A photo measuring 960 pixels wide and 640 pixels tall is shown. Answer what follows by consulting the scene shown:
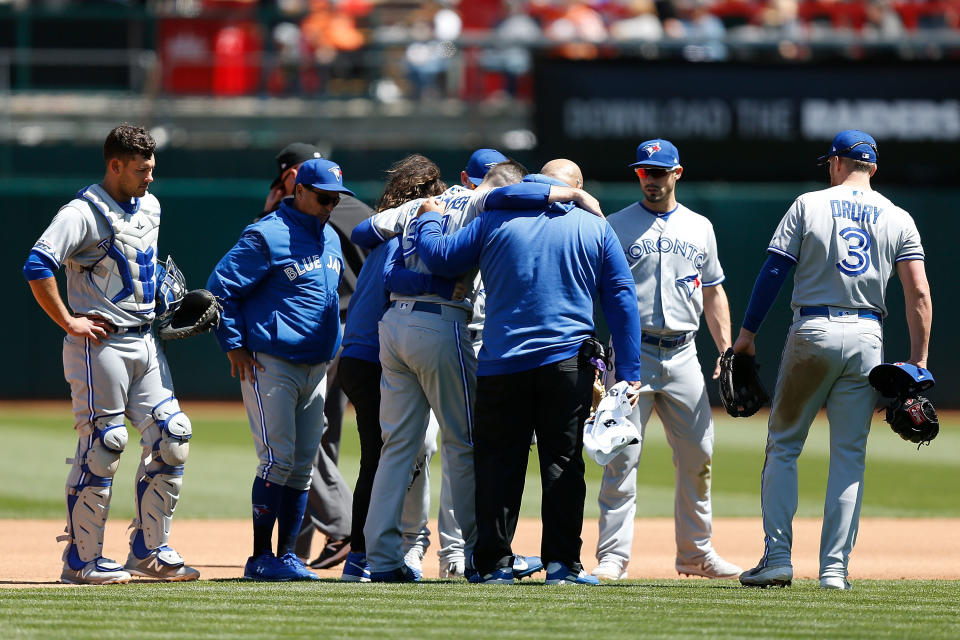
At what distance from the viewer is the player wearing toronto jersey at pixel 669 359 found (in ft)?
20.7

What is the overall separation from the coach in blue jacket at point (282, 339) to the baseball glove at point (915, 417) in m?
2.49

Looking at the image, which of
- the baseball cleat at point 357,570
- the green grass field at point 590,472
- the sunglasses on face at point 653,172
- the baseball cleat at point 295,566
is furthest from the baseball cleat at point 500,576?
the green grass field at point 590,472

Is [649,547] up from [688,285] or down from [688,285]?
down

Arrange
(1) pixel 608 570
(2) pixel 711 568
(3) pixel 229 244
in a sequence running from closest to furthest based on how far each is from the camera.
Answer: (1) pixel 608 570 < (2) pixel 711 568 < (3) pixel 229 244

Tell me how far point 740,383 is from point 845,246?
0.80m

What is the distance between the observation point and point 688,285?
6441mm

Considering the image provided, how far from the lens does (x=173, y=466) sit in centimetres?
596

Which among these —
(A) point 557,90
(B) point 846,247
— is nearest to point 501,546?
(B) point 846,247

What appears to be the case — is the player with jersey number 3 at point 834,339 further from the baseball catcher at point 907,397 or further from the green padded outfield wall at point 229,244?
the green padded outfield wall at point 229,244

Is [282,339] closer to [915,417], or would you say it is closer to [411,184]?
[411,184]

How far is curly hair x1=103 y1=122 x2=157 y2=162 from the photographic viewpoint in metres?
5.81

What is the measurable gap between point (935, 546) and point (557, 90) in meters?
8.43

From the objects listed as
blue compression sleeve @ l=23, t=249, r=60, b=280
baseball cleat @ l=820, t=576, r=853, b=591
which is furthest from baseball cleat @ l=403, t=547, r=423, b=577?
blue compression sleeve @ l=23, t=249, r=60, b=280

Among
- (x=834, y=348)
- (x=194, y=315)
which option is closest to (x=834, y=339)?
(x=834, y=348)
